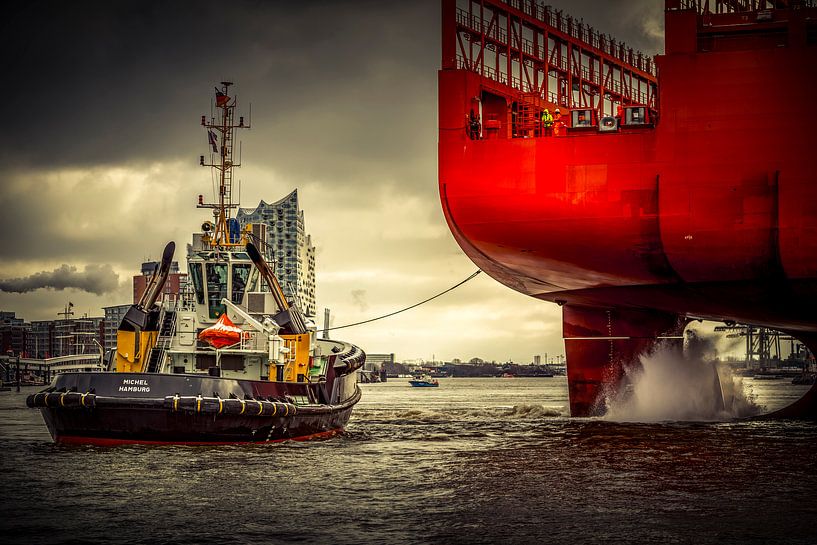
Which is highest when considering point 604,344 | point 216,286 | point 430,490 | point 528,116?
point 528,116

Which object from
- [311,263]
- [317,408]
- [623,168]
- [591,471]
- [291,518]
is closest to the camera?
[291,518]

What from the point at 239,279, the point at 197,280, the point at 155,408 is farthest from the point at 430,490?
the point at 197,280

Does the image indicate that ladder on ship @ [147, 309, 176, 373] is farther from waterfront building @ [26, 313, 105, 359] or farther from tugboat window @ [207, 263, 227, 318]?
waterfront building @ [26, 313, 105, 359]

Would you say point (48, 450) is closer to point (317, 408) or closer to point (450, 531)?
point (317, 408)

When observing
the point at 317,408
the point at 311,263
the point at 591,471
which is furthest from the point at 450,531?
the point at 311,263

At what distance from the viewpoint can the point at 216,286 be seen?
21.3 m

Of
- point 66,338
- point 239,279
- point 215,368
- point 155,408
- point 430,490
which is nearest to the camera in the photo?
point 430,490

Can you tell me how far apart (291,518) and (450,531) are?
6.89 ft

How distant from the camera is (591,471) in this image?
16.5 m

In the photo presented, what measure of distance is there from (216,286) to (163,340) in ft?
5.86

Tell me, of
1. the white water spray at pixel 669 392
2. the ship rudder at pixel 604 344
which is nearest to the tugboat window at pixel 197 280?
the ship rudder at pixel 604 344

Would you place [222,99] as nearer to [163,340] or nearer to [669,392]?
[163,340]

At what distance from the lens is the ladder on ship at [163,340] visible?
19875mm

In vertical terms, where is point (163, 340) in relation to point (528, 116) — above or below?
below
